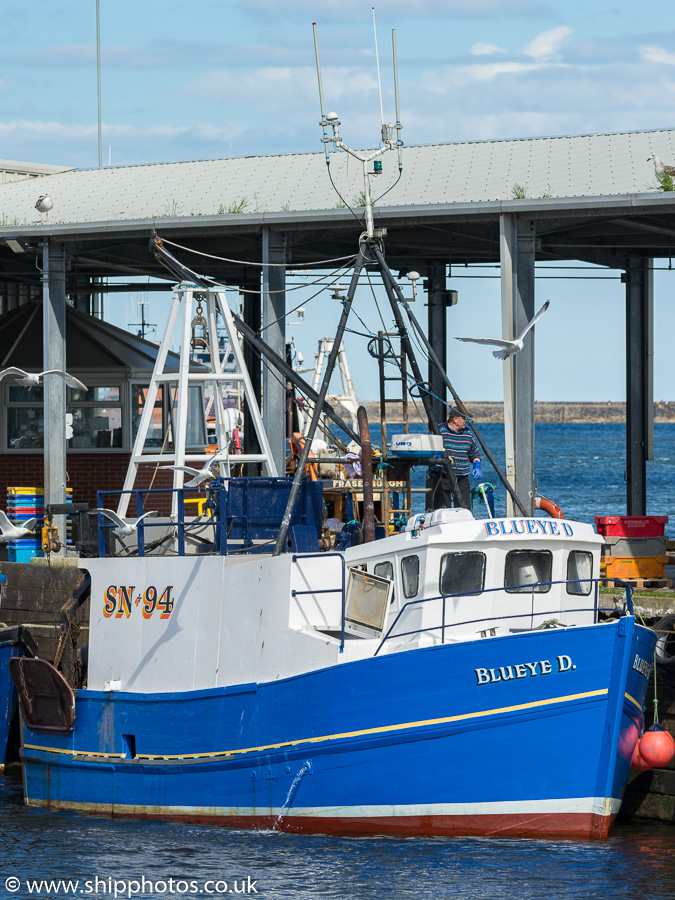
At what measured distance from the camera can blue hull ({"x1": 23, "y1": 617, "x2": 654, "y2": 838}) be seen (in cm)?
1291

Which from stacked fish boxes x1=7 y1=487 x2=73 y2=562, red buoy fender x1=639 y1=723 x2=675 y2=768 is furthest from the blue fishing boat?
stacked fish boxes x1=7 y1=487 x2=73 y2=562

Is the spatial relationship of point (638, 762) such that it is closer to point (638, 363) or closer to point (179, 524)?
point (179, 524)

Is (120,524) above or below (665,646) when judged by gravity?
above

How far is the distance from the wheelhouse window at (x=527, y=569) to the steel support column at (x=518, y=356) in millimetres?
5943

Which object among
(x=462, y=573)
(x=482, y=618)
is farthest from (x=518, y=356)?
(x=482, y=618)

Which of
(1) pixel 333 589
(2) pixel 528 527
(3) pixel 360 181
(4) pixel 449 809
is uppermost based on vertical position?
(3) pixel 360 181

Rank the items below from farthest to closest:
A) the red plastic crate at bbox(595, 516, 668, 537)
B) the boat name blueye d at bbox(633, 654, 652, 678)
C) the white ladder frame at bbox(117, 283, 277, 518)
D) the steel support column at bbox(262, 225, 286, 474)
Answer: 1. the steel support column at bbox(262, 225, 286, 474)
2. the red plastic crate at bbox(595, 516, 668, 537)
3. the white ladder frame at bbox(117, 283, 277, 518)
4. the boat name blueye d at bbox(633, 654, 652, 678)

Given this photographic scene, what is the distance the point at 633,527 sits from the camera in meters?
17.8

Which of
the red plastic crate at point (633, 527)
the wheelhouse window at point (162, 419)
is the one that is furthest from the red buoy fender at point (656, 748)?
the wheelhouse window at point (162, 419)

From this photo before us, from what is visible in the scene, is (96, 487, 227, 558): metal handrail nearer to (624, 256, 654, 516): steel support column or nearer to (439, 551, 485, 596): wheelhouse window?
(439, 551, 485, 596): wheelhouse window

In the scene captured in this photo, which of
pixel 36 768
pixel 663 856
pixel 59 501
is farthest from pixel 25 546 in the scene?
pixel 663 856

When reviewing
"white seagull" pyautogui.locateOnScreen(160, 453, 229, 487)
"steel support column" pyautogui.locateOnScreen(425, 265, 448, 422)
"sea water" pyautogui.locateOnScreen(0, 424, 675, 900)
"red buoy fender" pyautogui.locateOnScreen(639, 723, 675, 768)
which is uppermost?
"steel support column" pyautogui.locateOnScreen(425, 265, 448, 422)

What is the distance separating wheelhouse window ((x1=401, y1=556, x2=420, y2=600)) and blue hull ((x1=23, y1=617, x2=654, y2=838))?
1013mm

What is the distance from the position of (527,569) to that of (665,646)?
2.40 metres
